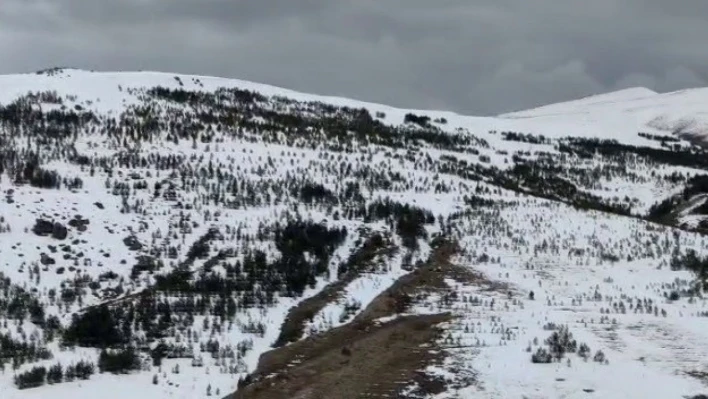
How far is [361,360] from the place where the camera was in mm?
17750

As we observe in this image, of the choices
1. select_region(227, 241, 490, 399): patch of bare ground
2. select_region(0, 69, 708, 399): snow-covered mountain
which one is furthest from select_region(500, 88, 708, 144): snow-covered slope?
select_region(227, 241, 490, 399): patch of bare ground

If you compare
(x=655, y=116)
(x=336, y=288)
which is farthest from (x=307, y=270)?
(x=655, y=116)

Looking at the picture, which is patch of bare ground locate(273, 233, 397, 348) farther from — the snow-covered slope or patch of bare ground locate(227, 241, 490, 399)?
the snow-covered slope

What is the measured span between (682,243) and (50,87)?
126ft

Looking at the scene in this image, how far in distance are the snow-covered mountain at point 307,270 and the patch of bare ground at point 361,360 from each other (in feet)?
0.23

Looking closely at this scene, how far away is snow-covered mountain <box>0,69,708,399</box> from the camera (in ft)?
55.3

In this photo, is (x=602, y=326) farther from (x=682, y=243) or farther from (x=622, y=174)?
(x=622, y=174)

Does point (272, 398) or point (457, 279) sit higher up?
point (457, 279)

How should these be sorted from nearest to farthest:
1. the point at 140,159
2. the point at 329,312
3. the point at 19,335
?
the point at 19,335 < the point at 329,312 < the point at 140,159

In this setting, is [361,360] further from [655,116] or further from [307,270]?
[655,116]

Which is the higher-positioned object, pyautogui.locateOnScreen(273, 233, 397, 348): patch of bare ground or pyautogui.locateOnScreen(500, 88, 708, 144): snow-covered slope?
pyautogui.locateOnScreen(500, 88, 708, 144): snow-covered slope

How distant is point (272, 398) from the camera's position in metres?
15.4

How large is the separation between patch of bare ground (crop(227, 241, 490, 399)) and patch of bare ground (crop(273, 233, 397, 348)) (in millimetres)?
735

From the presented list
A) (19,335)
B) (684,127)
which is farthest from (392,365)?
(684,127)
